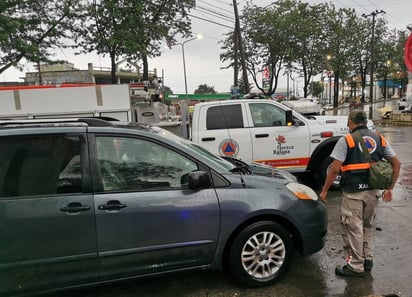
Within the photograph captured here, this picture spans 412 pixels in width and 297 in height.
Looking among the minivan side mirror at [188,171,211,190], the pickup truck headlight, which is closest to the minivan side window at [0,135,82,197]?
the minivan side mirror at [188,171,211,190]

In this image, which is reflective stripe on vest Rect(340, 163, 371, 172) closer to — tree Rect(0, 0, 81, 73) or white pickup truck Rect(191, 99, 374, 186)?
white pickup truck Rect(191, 99, 374, 186)

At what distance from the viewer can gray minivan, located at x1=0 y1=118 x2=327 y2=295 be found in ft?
9.23

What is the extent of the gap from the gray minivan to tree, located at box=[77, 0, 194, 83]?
46.1 feet

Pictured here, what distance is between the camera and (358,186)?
3.39 metres

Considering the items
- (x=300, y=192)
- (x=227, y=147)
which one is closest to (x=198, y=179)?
(x=300, y=192)

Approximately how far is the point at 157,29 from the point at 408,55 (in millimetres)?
16044

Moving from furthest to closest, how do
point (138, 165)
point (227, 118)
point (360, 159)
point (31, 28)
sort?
point (31, 28)
point (227, 118)
point (360, 159)
point (138, 165)

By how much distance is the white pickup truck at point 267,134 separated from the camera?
648 centimetres

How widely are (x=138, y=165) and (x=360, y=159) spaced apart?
7.09 feet

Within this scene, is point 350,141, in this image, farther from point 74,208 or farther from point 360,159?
point 74,208

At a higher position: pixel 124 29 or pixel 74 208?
pixel 124 29

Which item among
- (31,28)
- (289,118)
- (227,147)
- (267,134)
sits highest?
(31,28)

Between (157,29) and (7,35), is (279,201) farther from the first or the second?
(157,29)

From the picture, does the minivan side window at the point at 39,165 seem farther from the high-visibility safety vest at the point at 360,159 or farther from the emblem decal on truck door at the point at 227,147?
the emblem decal on truck door at the point at 227,147
